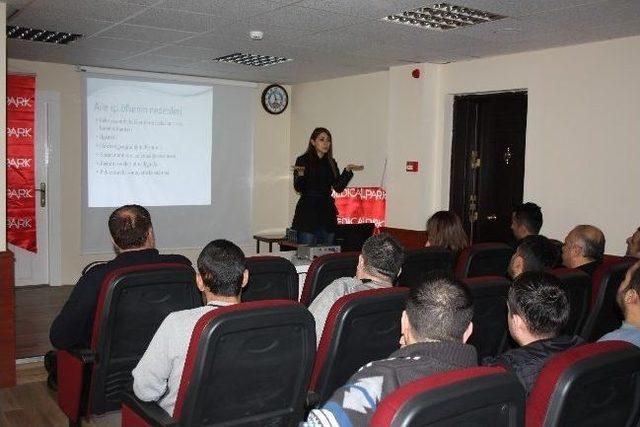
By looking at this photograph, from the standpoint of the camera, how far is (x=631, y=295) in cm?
226

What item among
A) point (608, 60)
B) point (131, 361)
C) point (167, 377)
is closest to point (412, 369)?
point (167, 377)

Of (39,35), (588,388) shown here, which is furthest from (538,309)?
(39,35)

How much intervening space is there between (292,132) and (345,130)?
1170 millimetres

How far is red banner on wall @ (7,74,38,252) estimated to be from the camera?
6.66 meters

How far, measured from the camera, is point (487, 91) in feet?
19.5

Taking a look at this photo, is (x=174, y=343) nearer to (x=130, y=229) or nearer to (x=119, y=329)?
(x=119, y=329)

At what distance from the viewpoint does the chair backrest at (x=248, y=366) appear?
5.82ft

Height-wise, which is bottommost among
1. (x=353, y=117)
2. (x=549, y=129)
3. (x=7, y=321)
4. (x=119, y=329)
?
(x=7, y=321)

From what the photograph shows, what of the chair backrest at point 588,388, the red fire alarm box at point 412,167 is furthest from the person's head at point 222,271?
the red fire alarm box at point 412,167

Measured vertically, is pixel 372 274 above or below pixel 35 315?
above

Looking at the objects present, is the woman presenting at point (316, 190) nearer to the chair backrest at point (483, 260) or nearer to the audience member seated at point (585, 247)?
the chair backrest at point (483, 260)

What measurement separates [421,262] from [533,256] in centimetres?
66

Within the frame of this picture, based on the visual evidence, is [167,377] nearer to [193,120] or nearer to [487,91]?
[487,91]

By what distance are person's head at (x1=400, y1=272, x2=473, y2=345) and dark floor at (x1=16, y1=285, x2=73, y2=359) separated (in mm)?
3725
